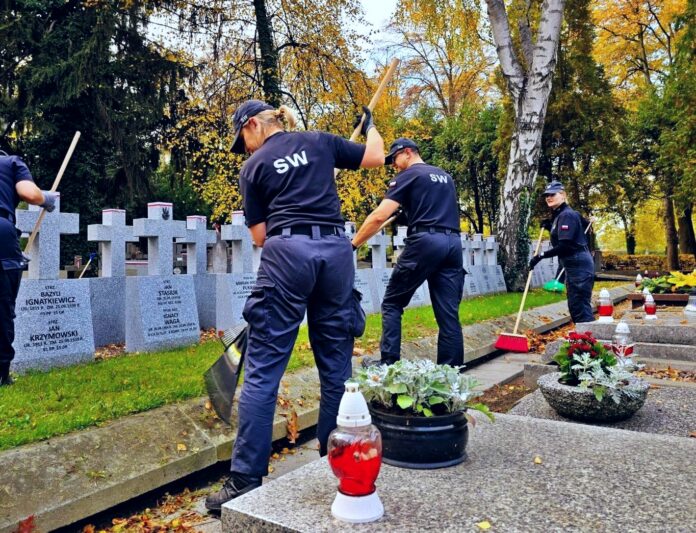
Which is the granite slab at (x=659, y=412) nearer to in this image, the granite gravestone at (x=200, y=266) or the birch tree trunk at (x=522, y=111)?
the granite gravestone at (x=200, y=266)

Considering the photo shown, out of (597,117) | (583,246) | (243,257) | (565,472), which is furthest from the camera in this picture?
(597,117)

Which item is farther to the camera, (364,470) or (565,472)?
(565,472)

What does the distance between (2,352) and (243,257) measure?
13.1 feet

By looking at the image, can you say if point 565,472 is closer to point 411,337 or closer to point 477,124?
point 411,337

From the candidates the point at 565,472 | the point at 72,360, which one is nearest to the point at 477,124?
the point at 72,360

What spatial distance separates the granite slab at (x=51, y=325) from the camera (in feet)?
16.5

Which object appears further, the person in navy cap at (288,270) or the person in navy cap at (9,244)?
the person in navy cap at (9,244)

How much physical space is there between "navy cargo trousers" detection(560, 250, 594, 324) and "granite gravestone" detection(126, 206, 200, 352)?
4.40 meters

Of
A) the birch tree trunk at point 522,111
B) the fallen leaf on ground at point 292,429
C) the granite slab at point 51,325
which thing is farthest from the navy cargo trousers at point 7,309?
the birch tree trunk at point 522,111

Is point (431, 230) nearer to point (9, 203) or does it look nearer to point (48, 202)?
point (48, 202)

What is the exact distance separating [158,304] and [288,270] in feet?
12.3

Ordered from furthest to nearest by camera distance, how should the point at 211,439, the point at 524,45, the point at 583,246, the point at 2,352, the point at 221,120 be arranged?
the point at 221,120 < the point at 524,45 < the point at 583,246 < the point at 2,352 < the point at 211,439

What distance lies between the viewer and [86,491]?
9.61ft

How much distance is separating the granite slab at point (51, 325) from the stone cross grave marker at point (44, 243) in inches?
12.5
